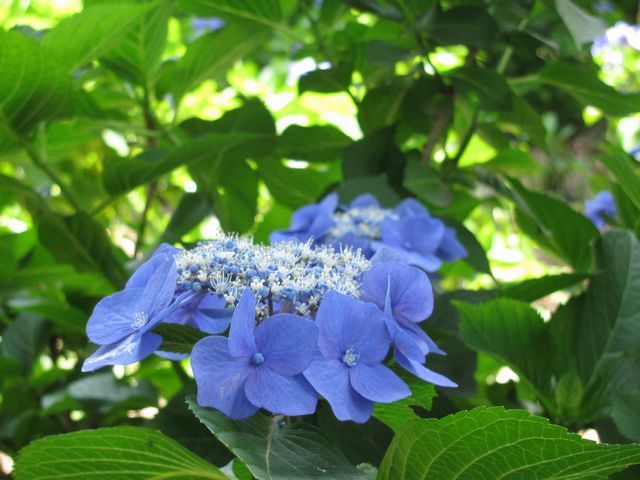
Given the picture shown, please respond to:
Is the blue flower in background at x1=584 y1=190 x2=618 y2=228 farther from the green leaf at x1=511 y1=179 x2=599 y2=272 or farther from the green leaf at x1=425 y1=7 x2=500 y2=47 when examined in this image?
the green leaf at x1=425 y1=7 x2=500 y2=47

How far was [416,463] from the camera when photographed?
0.57 meters

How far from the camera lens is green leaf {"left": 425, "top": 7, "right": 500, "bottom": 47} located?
3.26 ft

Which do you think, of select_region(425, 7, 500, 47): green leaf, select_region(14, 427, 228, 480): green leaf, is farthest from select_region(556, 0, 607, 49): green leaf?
select_region(14, 427, 228, 480): green leaf

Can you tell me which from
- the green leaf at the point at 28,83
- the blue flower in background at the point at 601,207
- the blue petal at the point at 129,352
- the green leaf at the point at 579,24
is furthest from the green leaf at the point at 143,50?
the blue flower in background at the point at 601,207

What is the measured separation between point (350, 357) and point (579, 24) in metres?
0.52

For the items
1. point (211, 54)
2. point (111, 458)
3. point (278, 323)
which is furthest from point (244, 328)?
point (211, 54)

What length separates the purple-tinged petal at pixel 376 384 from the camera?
546 mm

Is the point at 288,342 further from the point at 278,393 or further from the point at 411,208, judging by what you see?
the point at 411,208

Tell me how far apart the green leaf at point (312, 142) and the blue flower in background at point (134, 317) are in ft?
1.85

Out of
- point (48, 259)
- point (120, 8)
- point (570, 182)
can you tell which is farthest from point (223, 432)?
point (570, 182)

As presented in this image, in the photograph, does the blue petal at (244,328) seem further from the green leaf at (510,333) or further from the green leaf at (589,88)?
the green leaf at (589,88)

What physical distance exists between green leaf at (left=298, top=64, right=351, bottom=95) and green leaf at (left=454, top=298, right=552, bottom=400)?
0.43 metres

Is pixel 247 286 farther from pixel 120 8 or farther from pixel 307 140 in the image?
pixel 307 140

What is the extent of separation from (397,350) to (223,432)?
0.47 ft
